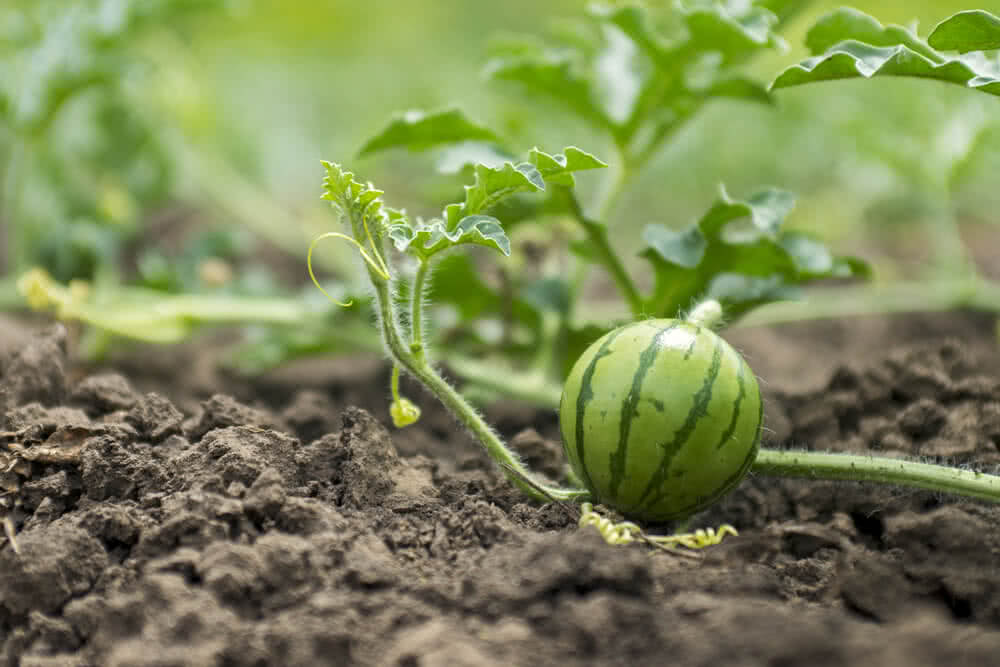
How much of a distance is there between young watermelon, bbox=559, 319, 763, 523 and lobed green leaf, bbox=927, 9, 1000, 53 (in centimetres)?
69

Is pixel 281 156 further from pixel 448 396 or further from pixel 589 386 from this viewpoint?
pixel 589 386

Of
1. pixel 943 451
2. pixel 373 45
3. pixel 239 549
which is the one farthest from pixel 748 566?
pixel 373 45

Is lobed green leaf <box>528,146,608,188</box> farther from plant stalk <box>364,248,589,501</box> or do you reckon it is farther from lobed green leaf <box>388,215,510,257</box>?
plant stalk <box>364,248,589,501</box>

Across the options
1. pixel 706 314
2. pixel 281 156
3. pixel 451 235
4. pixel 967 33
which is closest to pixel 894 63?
pixel 967 33

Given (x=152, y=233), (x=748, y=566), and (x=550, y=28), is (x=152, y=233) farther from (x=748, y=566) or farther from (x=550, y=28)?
(x=748, y=566)

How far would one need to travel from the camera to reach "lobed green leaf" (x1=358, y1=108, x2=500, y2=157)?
207 cm

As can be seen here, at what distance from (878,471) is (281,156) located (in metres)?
4.77

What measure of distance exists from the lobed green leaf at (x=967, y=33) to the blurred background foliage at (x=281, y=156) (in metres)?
0.52

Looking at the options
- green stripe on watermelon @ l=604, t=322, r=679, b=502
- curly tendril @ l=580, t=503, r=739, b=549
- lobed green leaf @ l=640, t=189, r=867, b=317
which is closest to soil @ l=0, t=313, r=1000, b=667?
curly tendril @ l=580, t=503, r=739, b=549

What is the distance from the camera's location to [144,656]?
1.28 meters

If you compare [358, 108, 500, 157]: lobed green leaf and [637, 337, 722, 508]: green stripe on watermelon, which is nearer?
[637, 337, 722, 508]: green stripe on watermelon

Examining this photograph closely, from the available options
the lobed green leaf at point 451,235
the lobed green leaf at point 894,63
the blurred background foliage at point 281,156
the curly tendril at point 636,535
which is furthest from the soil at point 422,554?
the blurred background foliage at point 281,156

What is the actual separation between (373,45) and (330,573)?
769 cm

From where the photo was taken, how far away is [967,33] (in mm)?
1676
